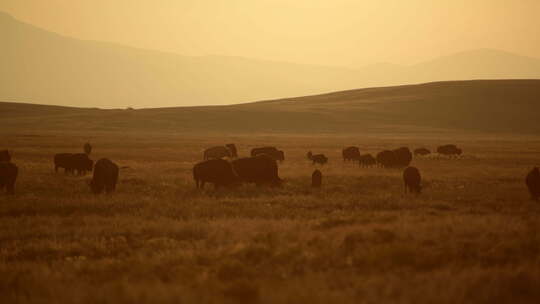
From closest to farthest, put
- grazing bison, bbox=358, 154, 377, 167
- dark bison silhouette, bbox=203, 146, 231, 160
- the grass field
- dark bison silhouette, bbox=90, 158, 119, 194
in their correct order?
1. the grass field
2. dark bison silhouette, bbox=90, 158, 119, 194
3. grazing bison, bbox=358, 154, 377, 167
4. dark bison silhouette, bbox=203, 146, 231, 160

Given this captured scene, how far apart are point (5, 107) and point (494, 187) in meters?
143

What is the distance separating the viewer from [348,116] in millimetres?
121125

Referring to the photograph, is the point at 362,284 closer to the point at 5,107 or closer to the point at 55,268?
the point at 55,268

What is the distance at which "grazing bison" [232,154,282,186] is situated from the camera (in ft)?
72.0

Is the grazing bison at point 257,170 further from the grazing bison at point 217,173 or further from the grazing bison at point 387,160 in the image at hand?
the grazing bison at point 387,160

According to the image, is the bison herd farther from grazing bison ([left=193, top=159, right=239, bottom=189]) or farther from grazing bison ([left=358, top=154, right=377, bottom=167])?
grazing bison ([left=358, top=154, right=377, bottom=167])

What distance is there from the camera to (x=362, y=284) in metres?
7.65

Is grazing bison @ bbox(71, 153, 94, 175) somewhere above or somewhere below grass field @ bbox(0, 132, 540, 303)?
above

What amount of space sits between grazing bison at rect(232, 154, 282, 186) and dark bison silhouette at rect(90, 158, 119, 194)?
5102 millimetres

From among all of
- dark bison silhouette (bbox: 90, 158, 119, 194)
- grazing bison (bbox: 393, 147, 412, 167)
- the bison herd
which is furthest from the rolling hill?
dark bison silhouette (bbox: 90, 158, 119, 194)

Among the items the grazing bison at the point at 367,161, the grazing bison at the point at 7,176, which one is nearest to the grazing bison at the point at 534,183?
the grazing bison at the point at 367,161

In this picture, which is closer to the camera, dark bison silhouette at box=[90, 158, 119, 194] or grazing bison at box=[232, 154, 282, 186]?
dark bison silhouette at box=[90, 158, 119, 194]

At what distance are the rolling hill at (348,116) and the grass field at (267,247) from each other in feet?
283

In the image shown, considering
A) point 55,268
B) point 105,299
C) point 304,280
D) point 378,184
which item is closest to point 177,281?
point 105,299
